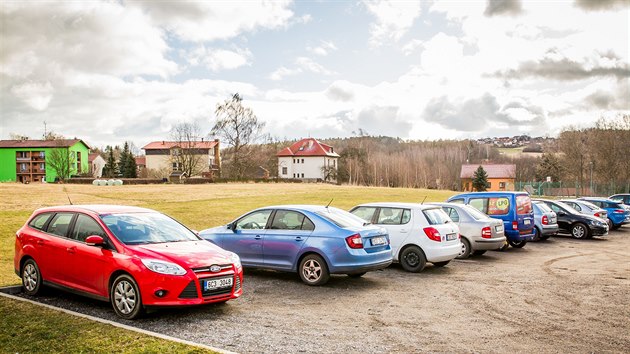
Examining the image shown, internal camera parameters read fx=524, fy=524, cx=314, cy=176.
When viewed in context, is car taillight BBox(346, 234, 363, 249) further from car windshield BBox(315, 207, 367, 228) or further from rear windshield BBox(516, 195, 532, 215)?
rear windshield BBox(516, 195, 532, 215)

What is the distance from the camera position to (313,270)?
33.7 feet

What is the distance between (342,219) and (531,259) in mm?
7274

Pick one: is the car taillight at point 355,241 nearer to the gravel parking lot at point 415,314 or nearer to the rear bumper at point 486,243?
the gravel parking lot at point 415,314

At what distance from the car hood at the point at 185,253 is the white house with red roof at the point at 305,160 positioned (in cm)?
10137

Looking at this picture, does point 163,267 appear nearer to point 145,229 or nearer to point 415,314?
point 145,229

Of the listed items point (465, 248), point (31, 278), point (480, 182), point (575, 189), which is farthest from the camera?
point (480, 182)

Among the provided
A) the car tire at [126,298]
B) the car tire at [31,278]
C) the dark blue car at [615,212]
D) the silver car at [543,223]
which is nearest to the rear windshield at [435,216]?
the car tire at [126,298]

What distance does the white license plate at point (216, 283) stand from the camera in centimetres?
772

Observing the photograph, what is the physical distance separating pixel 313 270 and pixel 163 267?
138 inches

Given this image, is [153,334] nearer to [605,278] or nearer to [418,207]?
[418,207]

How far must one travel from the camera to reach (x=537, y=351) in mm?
6461

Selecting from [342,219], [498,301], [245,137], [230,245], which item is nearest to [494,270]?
[498,301]

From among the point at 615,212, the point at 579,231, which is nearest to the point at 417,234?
the point at 579,231

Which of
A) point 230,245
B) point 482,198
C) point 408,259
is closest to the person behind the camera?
point 230,245
